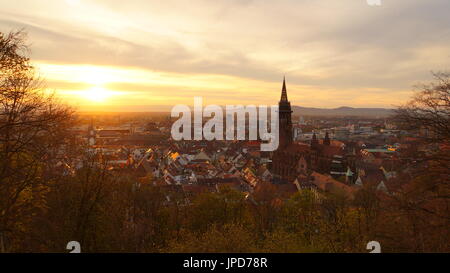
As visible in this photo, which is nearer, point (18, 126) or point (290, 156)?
point (18, 126)

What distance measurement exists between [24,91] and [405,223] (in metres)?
14.3

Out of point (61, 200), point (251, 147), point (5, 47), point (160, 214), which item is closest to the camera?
point (5, 47)

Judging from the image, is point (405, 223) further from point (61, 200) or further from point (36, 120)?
point (61, 200)

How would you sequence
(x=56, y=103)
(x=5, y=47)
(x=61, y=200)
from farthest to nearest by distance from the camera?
1. (x=61, y=200)
2. (x=56, y=103)
3. (x=5, y=47)

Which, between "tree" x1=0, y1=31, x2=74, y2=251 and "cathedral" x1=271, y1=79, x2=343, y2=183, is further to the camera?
"cathedral" x1=271, y1=79, x2=343, y2=183

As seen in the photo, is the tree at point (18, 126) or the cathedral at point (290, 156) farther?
the cathedral at point (290, 156)

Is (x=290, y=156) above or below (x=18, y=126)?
below

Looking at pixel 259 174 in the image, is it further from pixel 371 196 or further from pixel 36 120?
pixel 36 120

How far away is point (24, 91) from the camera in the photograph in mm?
9570

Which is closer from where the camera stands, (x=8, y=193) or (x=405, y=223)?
(x=8, y=193)
